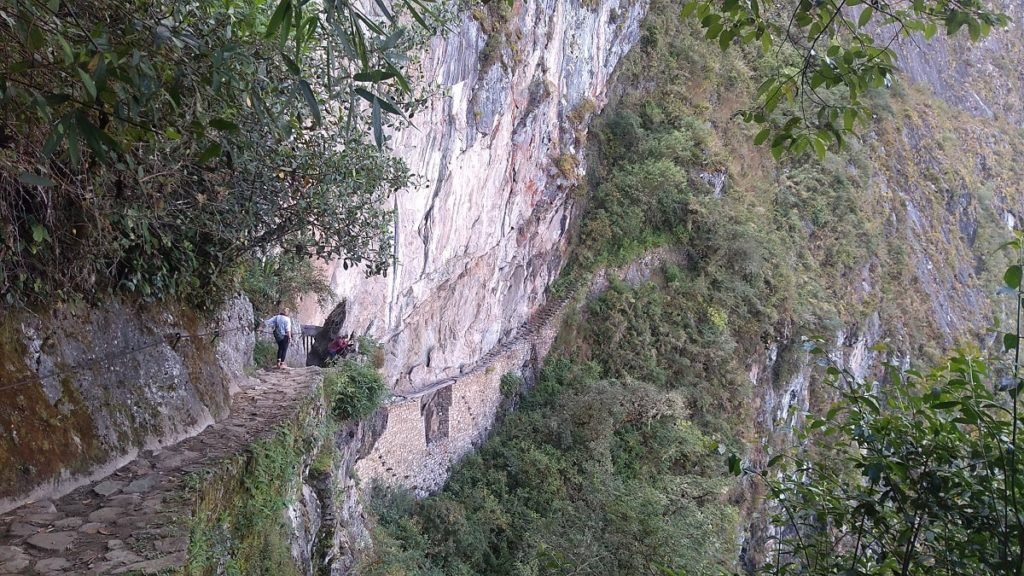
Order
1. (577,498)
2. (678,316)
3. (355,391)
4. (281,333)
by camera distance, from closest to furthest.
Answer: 1. (281,333)
2. (355,391)
3. (577,498)
4. (678,316)

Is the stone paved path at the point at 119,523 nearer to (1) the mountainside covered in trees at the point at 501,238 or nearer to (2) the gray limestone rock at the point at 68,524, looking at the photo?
(2) the gray limestone rock at the point at 68,524

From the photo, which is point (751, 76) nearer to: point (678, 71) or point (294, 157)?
point (678, 71)

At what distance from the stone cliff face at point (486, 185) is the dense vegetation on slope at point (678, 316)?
1.65 metres

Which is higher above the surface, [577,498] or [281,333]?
[281,333]

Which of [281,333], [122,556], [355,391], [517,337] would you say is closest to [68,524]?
[122,556]

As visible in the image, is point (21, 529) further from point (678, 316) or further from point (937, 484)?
point (678, 316)

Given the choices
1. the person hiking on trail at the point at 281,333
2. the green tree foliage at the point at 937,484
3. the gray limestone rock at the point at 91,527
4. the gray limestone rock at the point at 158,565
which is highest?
the person hiking on trail at the point at 281,333

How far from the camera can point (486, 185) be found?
455 inches

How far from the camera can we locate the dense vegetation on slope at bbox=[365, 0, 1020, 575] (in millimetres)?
9070

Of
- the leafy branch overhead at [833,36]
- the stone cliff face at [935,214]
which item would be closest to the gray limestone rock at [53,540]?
the leafy branch overhead at [833,36]

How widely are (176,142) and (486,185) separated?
869cm

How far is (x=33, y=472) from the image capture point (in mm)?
2764

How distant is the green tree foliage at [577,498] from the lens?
8102 millimetres

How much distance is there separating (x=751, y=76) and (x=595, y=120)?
23.1 feet
